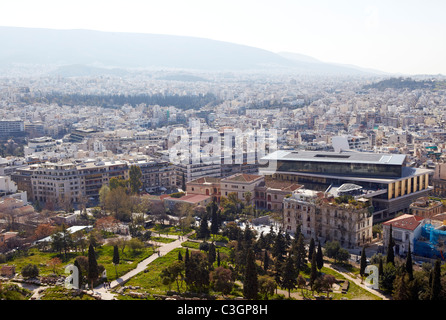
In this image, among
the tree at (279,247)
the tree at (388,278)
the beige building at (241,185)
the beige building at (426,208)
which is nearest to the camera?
the tree at (388,278)

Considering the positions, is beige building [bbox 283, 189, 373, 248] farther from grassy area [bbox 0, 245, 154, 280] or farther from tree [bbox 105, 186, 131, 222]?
tree [bbox 105, 186, 131, 222]

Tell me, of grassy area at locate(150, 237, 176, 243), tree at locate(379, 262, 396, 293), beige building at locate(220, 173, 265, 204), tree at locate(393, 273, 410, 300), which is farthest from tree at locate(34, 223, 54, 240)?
tree at locate(393, 273, 410, 300)

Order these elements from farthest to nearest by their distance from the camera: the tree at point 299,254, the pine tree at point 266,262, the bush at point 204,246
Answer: the bush at point 204,246
the tree at point 299,254
the pine tree at point 266,262

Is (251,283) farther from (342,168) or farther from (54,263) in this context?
(342,168)

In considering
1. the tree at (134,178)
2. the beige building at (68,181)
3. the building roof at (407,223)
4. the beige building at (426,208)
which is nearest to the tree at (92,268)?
the building roof at (407,223)

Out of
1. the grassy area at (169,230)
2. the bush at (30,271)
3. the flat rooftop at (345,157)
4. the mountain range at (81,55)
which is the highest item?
the mountain range at (81,55)

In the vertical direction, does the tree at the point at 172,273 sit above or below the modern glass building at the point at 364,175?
below

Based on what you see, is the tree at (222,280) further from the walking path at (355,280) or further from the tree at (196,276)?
the walking path at (355,280)

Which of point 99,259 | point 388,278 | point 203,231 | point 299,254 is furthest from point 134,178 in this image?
point 388,278
